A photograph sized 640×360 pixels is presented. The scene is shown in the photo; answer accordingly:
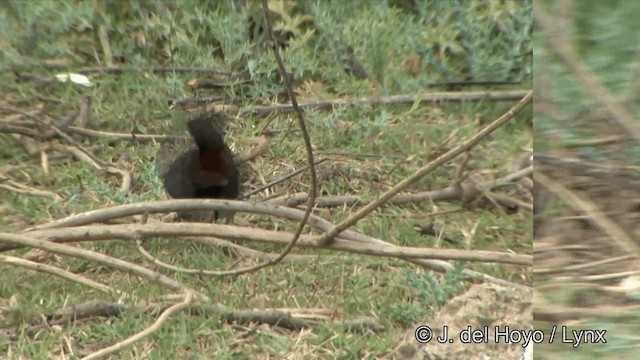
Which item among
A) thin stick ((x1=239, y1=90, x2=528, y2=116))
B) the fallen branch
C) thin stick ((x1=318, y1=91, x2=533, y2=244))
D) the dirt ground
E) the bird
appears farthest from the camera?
thin stick ((x1=239, y1=90, x2=528, y2=116))

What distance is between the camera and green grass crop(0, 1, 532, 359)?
267 centimetres

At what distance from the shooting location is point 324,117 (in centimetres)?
382

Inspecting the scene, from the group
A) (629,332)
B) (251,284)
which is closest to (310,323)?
(251,284)

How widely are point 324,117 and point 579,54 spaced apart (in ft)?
6.95

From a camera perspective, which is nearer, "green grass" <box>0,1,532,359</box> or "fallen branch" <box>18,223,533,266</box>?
"fallen branch" <box>18,223,533,266</box>

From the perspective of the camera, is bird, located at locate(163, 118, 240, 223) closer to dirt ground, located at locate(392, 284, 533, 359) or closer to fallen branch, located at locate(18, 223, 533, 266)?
fallen branch, located at locate(18, 223, 533, 266)

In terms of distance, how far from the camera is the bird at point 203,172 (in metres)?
3.34

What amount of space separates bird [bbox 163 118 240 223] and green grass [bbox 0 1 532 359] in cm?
12

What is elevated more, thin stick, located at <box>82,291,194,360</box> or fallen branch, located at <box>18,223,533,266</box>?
fallen branch, located at <box>18,223,533,266</box>

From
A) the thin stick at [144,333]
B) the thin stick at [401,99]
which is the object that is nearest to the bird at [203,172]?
the thin stick at [401,99]

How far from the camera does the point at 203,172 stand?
3348 millimetres

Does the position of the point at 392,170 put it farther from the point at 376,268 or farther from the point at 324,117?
the point at 376,268

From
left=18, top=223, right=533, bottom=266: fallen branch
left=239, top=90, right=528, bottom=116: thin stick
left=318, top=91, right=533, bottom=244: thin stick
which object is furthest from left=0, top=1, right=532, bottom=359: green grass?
left=318, top=91, right=533, bottom=244: thin stick

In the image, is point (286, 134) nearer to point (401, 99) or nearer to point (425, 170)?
point (401, 99)
